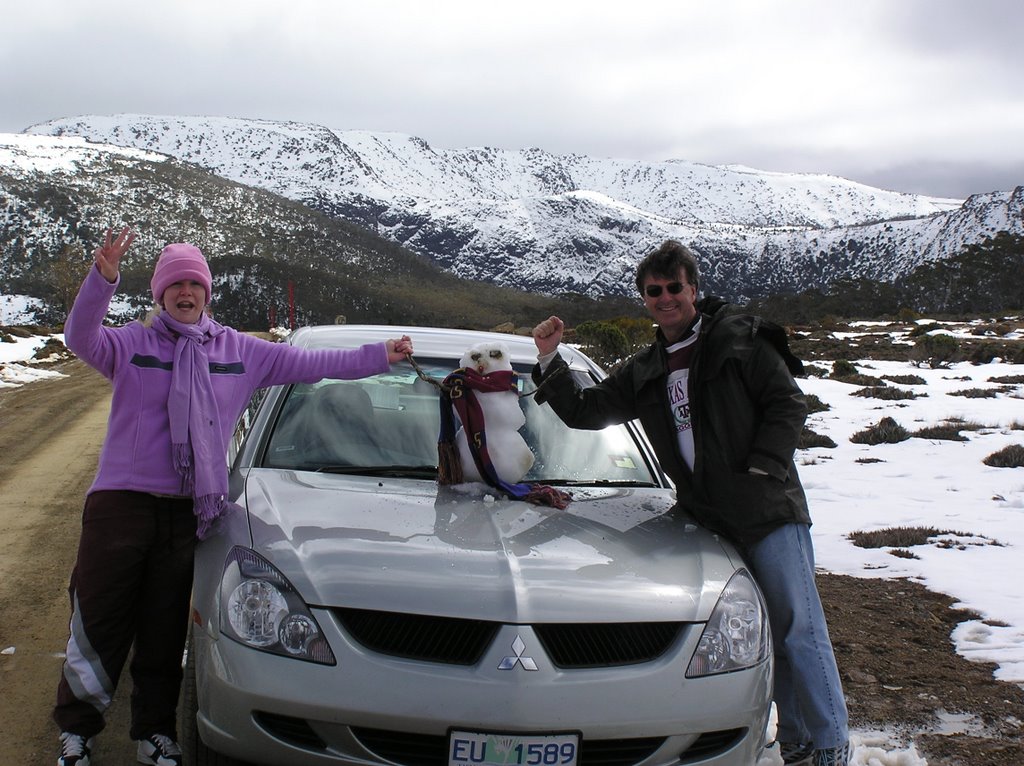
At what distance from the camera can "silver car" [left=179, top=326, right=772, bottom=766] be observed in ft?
8.17

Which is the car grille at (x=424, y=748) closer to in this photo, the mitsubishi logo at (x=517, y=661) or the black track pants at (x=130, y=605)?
the mitsubishi logo at (x=517, y=661)

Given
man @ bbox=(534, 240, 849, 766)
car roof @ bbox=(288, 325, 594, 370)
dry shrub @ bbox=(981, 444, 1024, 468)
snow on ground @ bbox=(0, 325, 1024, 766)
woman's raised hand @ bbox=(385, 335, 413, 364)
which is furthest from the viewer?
dry shrub @ bbox=(981, 444, 1024, 468)

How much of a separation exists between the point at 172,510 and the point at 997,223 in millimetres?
167649

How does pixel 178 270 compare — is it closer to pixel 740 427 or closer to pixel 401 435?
pixel 401 435

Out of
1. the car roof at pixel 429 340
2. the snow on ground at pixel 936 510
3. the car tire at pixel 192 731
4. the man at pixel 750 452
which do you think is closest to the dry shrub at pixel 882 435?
the snow on ground at pixel 936 510

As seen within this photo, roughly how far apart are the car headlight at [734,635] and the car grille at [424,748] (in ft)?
0.94

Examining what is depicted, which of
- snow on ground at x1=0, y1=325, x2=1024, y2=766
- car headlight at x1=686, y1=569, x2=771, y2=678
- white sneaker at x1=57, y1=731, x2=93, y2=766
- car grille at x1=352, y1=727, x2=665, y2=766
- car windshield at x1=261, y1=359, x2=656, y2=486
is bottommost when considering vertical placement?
snow on ground at x1=0, y1=325, x2=1024, y2=766

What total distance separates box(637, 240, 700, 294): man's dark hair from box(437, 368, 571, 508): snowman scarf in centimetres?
74

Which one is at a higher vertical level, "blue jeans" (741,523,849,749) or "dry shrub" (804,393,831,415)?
"blue jeans" (741,523,849,749)

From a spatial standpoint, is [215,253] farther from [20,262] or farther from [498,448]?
[498,448]

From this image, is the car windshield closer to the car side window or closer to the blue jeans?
the car side window

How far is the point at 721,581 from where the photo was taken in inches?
116

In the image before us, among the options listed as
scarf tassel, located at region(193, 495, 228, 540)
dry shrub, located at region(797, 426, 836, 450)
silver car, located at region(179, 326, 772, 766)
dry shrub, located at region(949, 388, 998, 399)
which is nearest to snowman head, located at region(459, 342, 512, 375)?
silver car, located at region(179, 326, 772, 766)

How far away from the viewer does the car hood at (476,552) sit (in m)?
2.63
